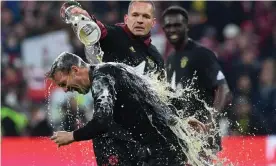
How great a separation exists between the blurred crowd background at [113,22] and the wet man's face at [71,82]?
5.86 metres

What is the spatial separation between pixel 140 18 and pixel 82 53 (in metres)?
7.36

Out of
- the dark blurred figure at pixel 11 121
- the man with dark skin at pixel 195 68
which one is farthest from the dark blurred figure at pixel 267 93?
the dark blurred figure at pixel 11 121

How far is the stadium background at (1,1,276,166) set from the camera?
1166cm

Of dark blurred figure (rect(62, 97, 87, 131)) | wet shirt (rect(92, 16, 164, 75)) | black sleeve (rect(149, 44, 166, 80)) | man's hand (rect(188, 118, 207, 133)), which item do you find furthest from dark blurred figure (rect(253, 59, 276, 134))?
man's hand (rect(188, 118, 207, 133))

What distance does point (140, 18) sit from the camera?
25.9 ft

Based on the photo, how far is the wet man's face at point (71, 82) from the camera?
6348mm

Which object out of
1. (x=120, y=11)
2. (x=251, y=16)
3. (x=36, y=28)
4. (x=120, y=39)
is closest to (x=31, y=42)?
(x=36, y=28)

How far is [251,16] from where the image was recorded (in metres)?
16.1

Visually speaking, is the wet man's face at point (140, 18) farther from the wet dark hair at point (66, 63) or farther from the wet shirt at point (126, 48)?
the wet dark hair at point (66, 63)

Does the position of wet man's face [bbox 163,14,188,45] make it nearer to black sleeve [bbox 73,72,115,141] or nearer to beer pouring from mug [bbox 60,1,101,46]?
beer pouring from mug [bbox 60,1,101,46]

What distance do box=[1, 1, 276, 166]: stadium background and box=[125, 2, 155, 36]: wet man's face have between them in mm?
3047

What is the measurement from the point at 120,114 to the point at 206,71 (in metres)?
2.67

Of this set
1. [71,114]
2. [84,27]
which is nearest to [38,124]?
[71,114]

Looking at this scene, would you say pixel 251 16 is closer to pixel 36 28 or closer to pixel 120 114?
pixel 36 28
